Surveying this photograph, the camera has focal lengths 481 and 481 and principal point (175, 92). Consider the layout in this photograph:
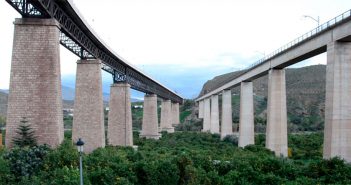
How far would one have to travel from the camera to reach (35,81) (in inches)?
1034

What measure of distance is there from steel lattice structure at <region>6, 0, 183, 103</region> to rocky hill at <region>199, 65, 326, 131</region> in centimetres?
2710

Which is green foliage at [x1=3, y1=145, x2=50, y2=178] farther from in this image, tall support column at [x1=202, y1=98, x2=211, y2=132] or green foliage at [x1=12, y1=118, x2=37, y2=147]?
tall support column at [x1=202, y1=98, x2=211, y2=132]

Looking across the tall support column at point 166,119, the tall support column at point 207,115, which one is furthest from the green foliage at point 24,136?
the tall support column at point 207,115

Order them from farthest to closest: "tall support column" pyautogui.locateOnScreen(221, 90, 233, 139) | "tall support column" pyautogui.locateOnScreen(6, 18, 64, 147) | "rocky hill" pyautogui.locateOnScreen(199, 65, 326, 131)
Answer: "rocky hill" pyautogui.locateOnScreen(199, 65, 326, 131) < "tall support column" pyautogui.locateOnScreen(221, 90, 233, 139) < "tall support column" pyautogui.locateOnScreen(6, 18, 64, 147)

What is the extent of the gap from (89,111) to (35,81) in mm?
12808

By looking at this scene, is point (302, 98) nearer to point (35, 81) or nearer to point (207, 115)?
point (207, 115)

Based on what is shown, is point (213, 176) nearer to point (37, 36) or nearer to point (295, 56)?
point (37, 36)

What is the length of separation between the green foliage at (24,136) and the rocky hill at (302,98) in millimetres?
54871

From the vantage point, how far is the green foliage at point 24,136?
25.7m

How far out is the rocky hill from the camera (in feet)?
292

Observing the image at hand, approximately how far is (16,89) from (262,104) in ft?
293

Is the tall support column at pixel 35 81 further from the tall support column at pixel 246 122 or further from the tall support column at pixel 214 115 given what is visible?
the tall support column at pixel 214 115

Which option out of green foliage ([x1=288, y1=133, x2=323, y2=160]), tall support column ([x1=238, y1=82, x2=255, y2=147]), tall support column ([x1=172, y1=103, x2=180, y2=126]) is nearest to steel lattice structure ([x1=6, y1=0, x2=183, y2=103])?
tall support column ([x1=238, y1=82, x2=255, y2=147])

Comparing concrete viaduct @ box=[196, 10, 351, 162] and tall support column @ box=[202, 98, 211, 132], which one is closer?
concrete viaduct @ box=[196, 10, 351, 162]
